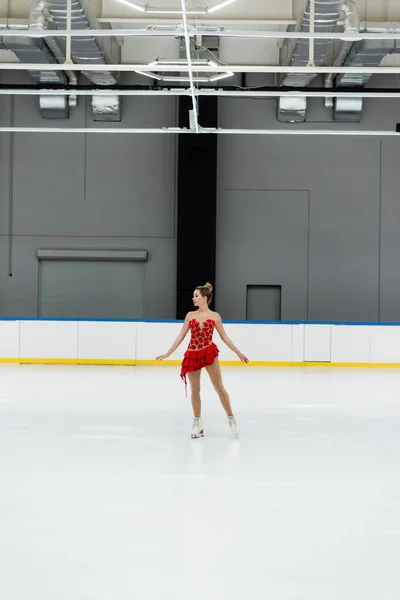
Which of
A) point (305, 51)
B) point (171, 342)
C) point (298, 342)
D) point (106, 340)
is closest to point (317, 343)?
point (298, 342)

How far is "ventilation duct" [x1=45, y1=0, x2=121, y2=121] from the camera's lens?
457 inches

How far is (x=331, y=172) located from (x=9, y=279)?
8.77 m

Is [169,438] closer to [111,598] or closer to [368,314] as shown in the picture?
[111,598]

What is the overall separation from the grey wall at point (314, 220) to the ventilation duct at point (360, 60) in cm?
64

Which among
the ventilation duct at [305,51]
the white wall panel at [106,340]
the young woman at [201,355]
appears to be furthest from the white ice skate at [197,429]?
the white wall panel at [106,340]

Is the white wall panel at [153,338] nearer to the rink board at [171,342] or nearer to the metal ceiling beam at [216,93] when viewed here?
the rink board at [171,342]

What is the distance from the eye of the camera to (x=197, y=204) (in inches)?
709

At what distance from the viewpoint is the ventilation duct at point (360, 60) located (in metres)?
13.8

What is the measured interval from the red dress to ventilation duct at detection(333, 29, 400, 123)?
21.9ft

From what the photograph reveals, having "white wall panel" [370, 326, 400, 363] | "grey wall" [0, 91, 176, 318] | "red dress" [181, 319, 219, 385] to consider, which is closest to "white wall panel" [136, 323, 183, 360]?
"grey wall" [0, 91, 176, 318]

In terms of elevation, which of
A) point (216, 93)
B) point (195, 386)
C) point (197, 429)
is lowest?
point (197, 429)

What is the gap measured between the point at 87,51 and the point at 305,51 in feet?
13.9

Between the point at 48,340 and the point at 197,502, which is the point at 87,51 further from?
the point at 197,502

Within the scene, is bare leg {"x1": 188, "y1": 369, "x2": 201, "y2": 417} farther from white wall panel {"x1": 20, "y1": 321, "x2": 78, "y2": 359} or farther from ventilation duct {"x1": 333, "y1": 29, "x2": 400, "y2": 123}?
white wall panel {"x1": 20, "y1": 321, "x2": 78, "y2": 359}
